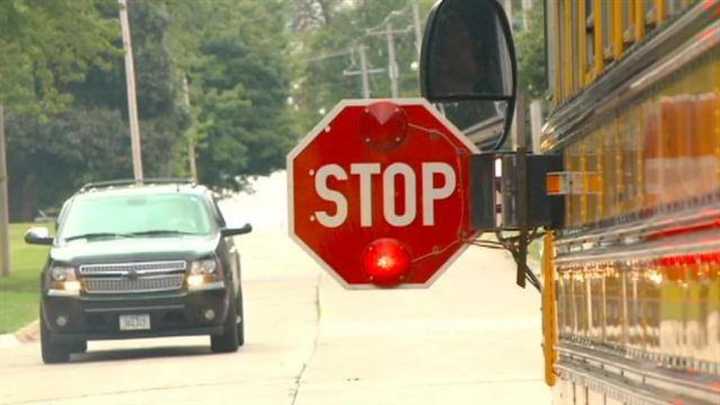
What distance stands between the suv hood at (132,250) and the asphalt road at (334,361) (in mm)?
1008

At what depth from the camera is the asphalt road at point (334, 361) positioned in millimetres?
16281

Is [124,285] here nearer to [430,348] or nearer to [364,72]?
[430,348]

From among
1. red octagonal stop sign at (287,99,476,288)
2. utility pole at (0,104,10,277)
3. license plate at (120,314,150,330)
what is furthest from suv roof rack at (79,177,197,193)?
utility pole at (0,104,10,277)

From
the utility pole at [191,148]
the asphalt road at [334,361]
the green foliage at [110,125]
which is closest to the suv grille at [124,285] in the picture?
the asphalt road at [334,361]

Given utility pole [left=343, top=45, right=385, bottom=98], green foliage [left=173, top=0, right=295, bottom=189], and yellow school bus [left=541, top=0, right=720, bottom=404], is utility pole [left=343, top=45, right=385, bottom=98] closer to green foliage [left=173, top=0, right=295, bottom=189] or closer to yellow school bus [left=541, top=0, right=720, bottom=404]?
green foliage [left=173, top=0, right=295, bottom=189]

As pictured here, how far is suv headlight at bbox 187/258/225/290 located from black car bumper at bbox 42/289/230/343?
4.2 inches

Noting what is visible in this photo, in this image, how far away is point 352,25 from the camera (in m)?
104

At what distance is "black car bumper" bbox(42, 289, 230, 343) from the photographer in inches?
798

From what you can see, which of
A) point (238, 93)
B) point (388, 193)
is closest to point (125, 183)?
point (388, 193)

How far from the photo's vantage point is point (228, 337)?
20859 mm

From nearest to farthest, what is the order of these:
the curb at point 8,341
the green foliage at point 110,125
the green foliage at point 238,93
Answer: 1. the curb at point 8,341
2. the green foliage at point 110,125
3. the green foliage at point 238,93

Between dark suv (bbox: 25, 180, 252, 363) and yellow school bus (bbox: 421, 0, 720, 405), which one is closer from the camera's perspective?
yellow school bus (bbox: 421, 0, 720, 405)

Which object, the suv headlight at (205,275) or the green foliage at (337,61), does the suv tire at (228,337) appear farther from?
the green foliage at (337,61)

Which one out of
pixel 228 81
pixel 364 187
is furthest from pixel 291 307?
pixel 228 81
